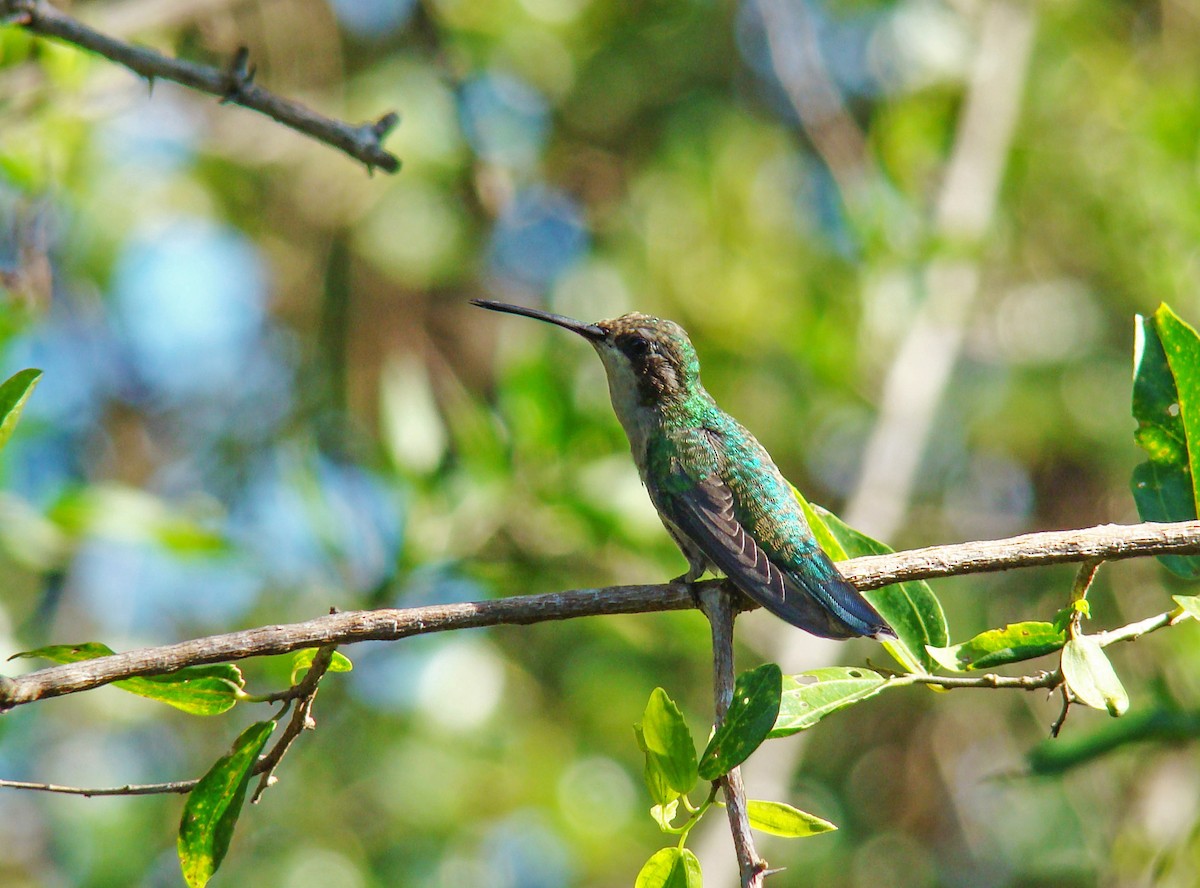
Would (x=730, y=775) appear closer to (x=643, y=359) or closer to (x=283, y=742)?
(x=283, y=742)

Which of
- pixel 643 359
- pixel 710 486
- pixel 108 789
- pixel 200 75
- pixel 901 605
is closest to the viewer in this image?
pixel 108 789

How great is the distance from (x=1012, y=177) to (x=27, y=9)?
566 centimetres

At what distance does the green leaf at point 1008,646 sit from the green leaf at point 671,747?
583mm

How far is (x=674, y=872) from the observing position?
6.72ft

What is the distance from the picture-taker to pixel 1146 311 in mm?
6918

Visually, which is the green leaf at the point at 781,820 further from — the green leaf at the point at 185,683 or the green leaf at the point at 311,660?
the green leaf at the point at 185,683

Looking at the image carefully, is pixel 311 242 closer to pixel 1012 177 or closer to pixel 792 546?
pixel 1012 177

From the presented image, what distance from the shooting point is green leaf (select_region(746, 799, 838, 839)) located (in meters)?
2.09

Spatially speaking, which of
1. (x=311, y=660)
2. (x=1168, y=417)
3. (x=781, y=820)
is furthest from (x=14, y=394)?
(x=1168, y=417)

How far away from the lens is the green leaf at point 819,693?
221 cm

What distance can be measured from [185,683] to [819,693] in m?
1.22

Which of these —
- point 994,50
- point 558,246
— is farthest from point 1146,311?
point 558,246

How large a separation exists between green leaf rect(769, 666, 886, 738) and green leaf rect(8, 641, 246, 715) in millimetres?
1041

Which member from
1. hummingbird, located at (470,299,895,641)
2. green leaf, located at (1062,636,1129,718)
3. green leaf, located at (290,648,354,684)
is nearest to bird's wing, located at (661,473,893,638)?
hummingbird, located at (470,299,895,641)
